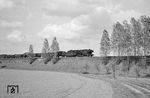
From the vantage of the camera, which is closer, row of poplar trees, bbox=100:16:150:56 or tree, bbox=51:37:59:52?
row of poplar trees, bbox=100:16:150:56

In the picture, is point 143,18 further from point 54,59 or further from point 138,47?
point 54,59

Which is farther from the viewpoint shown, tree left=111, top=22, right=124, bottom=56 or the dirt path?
tree left=111, top=22, right=124, bottom=56

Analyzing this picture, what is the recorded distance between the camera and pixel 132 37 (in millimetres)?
61188

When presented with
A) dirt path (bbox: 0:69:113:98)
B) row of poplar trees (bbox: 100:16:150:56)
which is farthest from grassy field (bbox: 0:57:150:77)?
dirt path (bbox: 0:69:113:98)

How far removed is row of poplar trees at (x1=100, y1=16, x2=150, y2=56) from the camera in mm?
57031

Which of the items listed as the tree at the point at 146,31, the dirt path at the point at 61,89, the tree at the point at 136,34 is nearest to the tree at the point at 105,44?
the tree at the point at 136,34

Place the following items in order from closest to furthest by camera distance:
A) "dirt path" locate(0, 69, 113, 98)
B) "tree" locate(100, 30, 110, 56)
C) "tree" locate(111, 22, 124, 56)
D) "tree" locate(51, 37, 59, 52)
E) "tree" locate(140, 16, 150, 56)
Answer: "dirt path" locate(0, 69, 113, 98)
"tree" locate(140, 16, 150, 56)
"tree" locate(111, 22, 124, 56)
"tree" locate(100, 30, 110, 56)
"tree" locate(51, 37, 59, 52)

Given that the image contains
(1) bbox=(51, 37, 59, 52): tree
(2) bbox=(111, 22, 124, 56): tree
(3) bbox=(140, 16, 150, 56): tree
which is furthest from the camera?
(1) bbox=(51, 37, 59, 52): tree

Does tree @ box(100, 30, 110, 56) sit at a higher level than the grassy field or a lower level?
higher

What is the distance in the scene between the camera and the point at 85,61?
259 feet

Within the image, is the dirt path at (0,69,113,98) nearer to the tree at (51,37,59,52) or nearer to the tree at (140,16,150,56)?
the tree at (140,16,150,56)

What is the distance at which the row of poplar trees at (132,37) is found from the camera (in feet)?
187

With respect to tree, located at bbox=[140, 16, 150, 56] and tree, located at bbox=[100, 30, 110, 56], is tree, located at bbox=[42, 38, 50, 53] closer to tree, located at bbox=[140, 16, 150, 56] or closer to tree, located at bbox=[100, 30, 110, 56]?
tree, located at bbox=[100, 30, 110, 56]

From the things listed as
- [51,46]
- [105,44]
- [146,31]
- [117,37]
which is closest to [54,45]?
[51,46]
